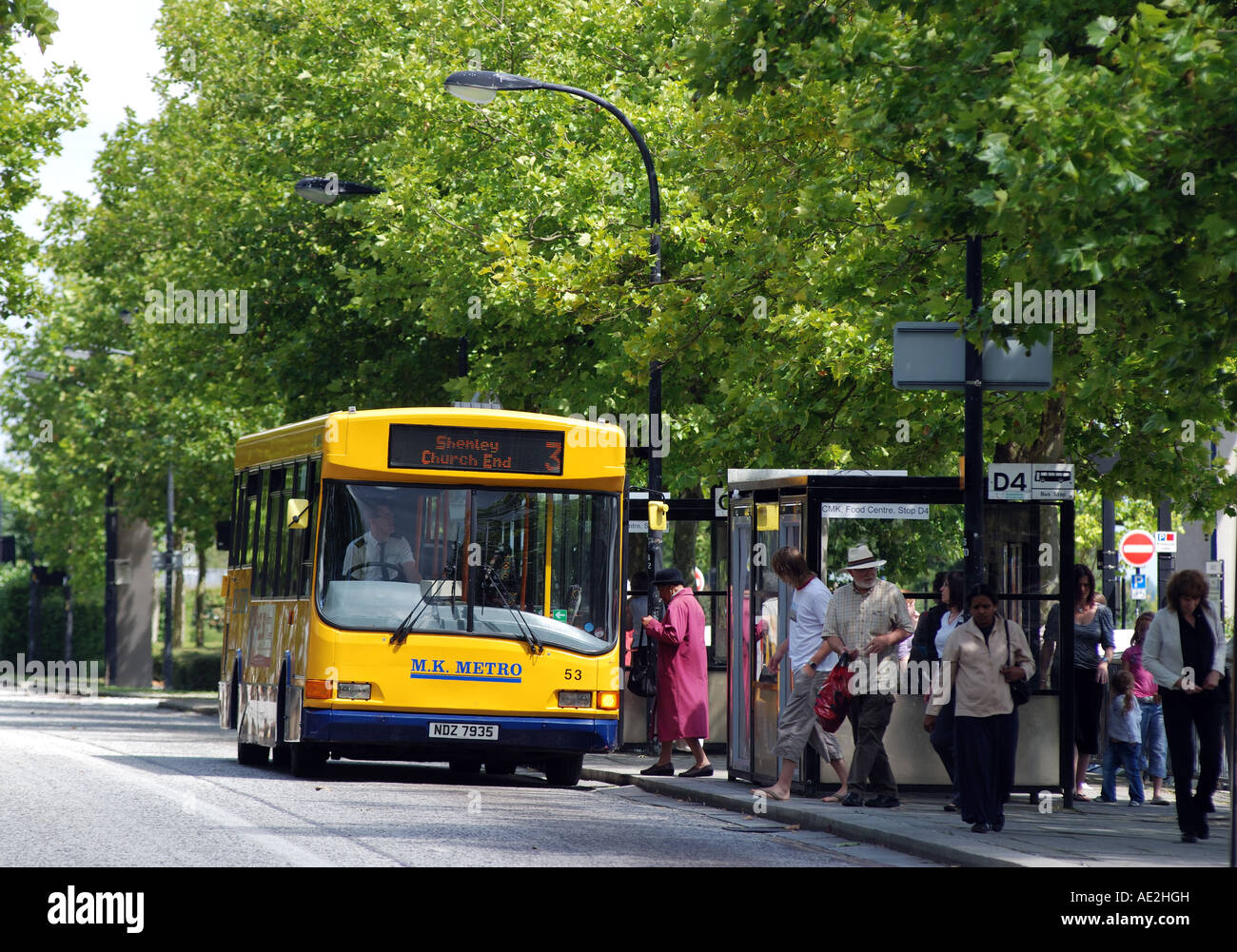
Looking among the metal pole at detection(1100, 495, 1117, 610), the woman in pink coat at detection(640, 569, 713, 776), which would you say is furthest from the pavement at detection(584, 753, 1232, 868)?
the metal pole at detection(1100, 495, 1117, 610)

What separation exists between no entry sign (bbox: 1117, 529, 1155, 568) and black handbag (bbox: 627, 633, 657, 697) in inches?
468

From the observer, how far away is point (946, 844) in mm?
11680

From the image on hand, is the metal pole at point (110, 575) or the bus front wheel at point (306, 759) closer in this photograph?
the bus front wheel at point (306, 759)

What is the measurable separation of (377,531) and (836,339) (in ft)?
19.7

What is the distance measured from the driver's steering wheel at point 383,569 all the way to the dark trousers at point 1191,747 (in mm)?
6170

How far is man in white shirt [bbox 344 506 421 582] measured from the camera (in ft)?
52.7

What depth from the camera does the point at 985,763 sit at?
1288cm

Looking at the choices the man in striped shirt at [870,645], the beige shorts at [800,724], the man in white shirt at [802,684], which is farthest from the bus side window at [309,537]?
the man in striped shirt at [870,645]

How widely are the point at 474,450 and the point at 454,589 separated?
1203 millimetres

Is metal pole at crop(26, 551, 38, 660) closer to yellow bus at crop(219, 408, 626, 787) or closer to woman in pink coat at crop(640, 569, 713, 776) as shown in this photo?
woman in pink coat at crop(640, 569, 713, 776)

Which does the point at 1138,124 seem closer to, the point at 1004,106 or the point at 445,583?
the point at 1004,106

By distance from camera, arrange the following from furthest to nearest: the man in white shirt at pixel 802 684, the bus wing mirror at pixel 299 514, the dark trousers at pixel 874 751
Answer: the bus wing mirror at pixel 299 514 → the man in white shirt at pixel 802 684 → the dark trousers at pixel 874 751

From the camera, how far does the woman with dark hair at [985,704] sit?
1281cm

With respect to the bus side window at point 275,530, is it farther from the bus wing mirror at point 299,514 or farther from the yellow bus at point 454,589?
the yellow bus at point 454,589
